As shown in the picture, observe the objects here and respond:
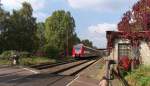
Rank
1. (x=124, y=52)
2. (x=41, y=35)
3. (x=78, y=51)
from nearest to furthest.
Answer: (x=124, y=52)
(x=78, y=51)
(x=41, y=35)

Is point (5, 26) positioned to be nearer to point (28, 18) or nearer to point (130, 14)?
point (28, 18)

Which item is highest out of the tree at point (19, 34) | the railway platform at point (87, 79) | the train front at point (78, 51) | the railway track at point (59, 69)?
the tree at point (19, 34)

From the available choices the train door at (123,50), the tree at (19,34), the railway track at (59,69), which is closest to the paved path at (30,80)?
the railway track at (59,69)

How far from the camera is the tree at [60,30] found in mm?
115875

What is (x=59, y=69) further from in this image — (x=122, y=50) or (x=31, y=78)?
(x=31, y=78)

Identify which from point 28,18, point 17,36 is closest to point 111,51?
point 17,36

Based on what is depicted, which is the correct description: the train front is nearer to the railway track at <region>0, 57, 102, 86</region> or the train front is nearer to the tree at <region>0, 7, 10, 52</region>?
the tree at <region>0, 7, 10, 52</region>

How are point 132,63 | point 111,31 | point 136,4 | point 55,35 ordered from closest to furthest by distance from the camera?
point 136,4 → point 132,63 → point 111,31 → point 55,35

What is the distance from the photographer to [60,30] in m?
123

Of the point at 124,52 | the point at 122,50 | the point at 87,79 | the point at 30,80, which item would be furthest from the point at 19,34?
the point at 30,80

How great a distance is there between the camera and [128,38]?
121 ft

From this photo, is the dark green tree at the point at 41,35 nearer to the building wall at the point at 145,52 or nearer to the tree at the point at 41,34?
the tree at the point at 41,34

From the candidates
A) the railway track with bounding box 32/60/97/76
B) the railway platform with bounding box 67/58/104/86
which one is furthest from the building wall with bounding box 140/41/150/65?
the railway track with bounding box 32/60/97/76

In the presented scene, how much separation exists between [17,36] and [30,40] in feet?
12.4
